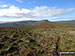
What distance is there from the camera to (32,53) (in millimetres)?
17531

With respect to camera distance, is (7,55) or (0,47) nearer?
(7,55)

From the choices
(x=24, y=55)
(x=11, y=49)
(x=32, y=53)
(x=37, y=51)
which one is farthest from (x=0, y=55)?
(x=37, y=51)

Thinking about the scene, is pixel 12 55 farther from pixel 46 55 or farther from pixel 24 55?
pixel 46 55

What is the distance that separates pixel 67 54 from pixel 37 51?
20.0 ft

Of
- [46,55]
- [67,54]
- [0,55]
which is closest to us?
[0,55]

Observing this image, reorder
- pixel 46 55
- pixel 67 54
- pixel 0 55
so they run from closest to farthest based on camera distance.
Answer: pixel 0 55 → pixel 46 55 → pixel 67 54

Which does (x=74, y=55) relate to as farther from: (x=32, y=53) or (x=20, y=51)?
(x=20, y=51)

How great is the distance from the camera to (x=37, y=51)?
18484mm

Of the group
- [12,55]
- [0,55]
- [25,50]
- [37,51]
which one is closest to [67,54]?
[37,51]

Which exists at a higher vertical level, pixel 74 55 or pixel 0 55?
pixel 0 55

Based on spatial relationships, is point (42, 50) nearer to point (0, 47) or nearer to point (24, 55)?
point (24, 55)

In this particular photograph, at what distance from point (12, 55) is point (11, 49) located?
2.45m

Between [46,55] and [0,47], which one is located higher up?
[0,47]

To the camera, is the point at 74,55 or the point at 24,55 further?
the point at 74,55
